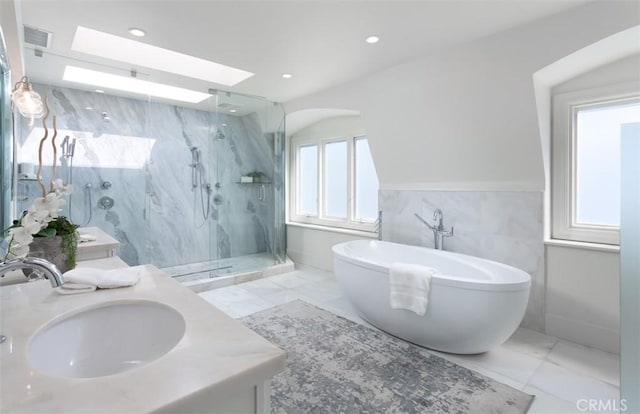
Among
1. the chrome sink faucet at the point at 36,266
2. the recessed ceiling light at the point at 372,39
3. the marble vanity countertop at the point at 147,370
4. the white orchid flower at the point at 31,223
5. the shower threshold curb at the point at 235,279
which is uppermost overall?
the recessed ceiling light at the point at 372,39

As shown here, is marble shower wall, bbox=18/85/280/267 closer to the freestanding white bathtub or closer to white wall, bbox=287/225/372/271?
white wall, bbox=287/225/372/271

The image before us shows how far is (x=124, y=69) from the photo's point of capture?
346cm

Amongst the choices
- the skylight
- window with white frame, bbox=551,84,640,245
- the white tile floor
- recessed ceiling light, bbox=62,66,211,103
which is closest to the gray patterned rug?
the white tile floor

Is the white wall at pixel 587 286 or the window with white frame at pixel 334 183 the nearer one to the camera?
the white wall at pixel 587 286

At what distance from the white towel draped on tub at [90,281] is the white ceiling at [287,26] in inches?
74.9

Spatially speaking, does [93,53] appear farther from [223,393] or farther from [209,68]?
[223,393]

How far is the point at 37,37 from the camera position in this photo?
Answer: 2697mm

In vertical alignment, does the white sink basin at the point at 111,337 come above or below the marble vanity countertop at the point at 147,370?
below

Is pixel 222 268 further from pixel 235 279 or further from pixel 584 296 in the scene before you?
pixel 584 296

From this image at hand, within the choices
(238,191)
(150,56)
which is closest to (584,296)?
(238,191)

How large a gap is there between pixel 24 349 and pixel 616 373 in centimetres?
315

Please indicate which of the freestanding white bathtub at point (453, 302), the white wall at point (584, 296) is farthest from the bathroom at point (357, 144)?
the freestanding white bathtub at point (453, 302)

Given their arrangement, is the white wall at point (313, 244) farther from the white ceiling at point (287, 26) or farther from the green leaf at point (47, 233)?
the green leaf at point (47, 233)

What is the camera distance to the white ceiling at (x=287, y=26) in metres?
2.21
